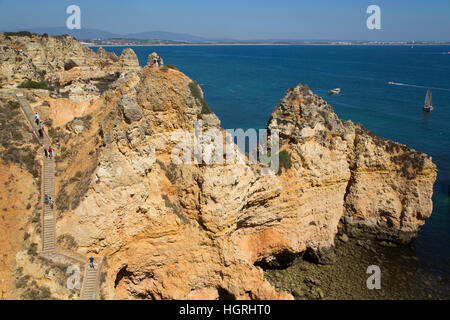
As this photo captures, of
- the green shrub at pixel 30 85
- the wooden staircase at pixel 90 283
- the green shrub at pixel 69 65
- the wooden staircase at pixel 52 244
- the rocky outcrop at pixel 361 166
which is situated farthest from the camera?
the green shrub at pixel 69 65

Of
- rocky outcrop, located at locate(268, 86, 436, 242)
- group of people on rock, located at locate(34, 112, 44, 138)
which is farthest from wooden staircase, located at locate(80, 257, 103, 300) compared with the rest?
rocky outcrop, located at locate(268, 86, 436, 242)

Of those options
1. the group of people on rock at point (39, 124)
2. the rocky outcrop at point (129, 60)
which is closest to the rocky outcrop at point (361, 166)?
the group of people on rock at point (39, 124)

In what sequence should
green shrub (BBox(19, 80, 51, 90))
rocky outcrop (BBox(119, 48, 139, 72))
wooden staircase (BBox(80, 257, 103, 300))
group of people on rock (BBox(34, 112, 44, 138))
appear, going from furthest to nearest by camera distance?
rocky outcrop (BBox(119, 48, 139, 72)), green shrub (BBox(19, 80, 51, 90)), group of people on rock (BBox(34, 112, 44, 138)), wooden staircase (BBox(80, 257, 103, 300))

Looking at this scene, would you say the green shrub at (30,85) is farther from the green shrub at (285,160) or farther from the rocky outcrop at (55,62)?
the green shrub at (285,160)

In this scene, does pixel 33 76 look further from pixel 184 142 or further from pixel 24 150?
pixel 184 142

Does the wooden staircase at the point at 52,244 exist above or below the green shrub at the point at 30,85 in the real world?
below

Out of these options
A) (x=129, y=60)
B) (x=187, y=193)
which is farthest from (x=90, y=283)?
(x=129, y=60)

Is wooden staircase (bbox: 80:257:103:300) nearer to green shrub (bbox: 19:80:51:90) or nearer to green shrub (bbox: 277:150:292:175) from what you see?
green shrub (bbox: 277:150:292:175)
